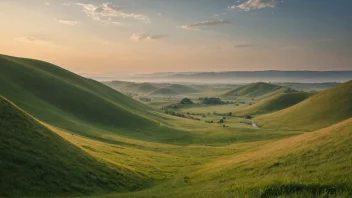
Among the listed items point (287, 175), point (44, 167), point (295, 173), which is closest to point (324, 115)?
point (295, 173)

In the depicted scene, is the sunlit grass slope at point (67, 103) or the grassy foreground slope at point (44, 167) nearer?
the grassy foreground slope at point (44, 167)

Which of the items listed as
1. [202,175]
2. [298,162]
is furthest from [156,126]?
[298,162]

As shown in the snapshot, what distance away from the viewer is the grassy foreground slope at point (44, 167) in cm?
3244

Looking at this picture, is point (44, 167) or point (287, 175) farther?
A: point (44, 167)

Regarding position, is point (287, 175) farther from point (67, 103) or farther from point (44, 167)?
point (67, 103)

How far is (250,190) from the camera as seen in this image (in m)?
21.9

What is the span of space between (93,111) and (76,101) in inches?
402

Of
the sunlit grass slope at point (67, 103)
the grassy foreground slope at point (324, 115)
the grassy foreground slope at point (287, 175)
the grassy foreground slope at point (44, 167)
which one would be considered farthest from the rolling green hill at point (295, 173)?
the grassy foreground slope at point (324, 115)

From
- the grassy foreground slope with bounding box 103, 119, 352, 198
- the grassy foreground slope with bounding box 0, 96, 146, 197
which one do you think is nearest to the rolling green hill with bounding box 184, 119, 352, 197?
the grassy foreground slope with bounding box 103, 119, 352, 198

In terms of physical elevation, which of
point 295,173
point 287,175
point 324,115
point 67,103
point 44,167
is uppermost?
point 67,103

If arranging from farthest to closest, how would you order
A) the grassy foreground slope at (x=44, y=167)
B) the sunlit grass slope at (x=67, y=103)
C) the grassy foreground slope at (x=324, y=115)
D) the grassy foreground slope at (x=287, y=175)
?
the grassy foreground slope at (x=324, y=115)
the sunlit grass slope at (x=67, y=103)
the grassy foreground slope at (x=44, y=167)
the grassy foreground slope at (x=287, y=175)

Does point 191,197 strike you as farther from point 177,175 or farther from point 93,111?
point 93,111

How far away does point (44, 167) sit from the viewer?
36.1 meters

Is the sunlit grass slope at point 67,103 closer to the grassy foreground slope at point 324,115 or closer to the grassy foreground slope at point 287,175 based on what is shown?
the grassy foreground slope at point 287,175
